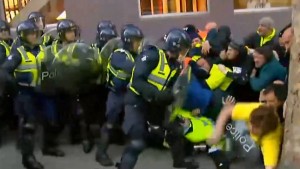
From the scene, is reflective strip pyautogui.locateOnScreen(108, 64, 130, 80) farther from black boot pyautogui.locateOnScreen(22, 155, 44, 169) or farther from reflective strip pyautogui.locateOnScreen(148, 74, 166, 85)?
black boot pyautogui.locateOnScreen(22, 155, 44, 169)

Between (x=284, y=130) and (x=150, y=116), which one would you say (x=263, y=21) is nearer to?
(x=150, y=116)

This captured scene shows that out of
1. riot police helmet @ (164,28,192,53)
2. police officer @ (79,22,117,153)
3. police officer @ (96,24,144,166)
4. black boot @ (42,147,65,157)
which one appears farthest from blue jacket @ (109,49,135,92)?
black boot @ (42,147,65,157)

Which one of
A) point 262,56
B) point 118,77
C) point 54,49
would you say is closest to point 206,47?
point 262,56

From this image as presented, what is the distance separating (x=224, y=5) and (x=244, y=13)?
0.39 meters

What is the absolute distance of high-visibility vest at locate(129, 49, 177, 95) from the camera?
22.2ft

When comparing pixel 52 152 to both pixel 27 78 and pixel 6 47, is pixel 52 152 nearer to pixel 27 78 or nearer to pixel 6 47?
pixel 27 78

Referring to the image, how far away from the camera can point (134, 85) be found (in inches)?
268

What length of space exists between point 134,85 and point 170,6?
19.8 feet

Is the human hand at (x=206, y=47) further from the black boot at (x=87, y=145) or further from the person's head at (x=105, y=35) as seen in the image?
the black boot at (x=87, y=145)

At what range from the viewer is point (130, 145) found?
686 cm

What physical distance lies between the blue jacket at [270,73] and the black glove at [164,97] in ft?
3.58

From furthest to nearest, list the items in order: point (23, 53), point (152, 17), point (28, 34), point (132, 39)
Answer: point (152, 17) < point (28, 34) < point (23, 53) < point (132, 39)

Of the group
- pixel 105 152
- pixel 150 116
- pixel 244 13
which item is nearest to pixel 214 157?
pixel 150 116

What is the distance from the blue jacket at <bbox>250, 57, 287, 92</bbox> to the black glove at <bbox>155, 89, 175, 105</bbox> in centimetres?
109
